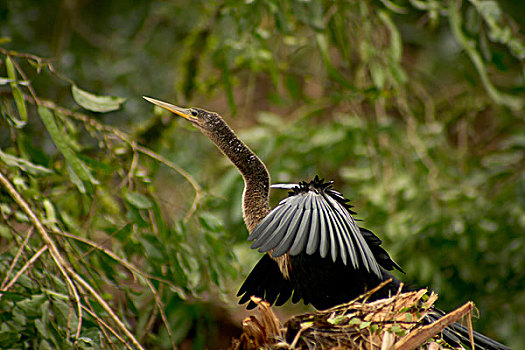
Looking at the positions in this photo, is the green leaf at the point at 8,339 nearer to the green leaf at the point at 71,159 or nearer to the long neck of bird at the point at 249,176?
the green leaf at the point at 71,159

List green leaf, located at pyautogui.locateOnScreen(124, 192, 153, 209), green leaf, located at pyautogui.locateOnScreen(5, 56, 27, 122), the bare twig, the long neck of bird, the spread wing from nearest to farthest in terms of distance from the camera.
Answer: the bare twig
the spread wing
the long neck of bird
green leaf, located at pyautogui.locateOnScreen(5, 56, 27, 122)
green leaf, located at pyautogui.locateOnScreen(124, 192, 153, 209)

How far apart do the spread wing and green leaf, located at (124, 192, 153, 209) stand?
60cm

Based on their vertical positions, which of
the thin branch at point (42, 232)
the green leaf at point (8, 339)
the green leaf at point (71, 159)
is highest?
the green leaf at point (71, 159)

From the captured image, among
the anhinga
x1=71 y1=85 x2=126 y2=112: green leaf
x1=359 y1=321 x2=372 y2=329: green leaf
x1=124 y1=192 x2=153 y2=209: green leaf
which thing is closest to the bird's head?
the anhinga

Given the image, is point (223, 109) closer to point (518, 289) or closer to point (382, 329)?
point (518, 289)

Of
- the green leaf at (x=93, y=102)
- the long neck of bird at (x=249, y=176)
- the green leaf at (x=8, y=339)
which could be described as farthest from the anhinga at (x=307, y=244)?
the green leaf at (x=8, y=339)

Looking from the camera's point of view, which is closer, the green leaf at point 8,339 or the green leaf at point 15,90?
the green leaf at point 8,339

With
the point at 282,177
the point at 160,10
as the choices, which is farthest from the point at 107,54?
the point at 282,177

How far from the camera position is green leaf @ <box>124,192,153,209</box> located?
1948mm

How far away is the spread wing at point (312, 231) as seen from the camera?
1361mm

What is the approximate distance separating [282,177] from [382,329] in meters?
2.01

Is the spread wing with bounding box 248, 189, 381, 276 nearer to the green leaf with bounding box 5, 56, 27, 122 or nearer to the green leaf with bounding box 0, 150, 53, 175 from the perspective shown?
the green leaf with bounding box 0, 150, 53, 175

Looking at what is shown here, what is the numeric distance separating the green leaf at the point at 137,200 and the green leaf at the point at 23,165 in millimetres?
237

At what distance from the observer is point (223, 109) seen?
5.54 m
